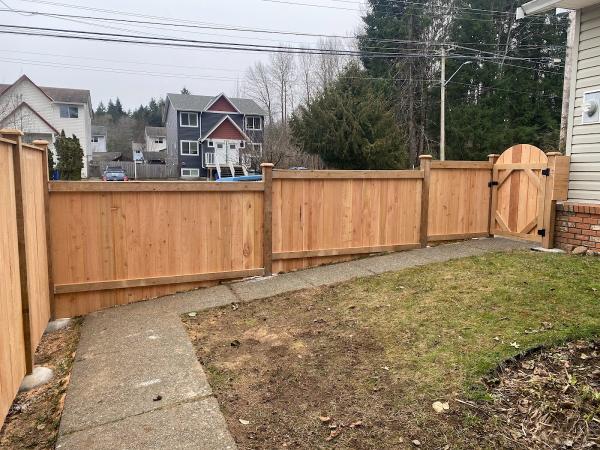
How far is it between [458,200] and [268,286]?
12.1 ft

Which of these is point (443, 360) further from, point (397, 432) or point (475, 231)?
point (475, 231)

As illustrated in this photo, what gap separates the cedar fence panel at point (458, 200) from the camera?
23.3 feet

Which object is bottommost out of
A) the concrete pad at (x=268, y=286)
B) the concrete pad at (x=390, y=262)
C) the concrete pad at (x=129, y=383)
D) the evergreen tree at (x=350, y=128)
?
the concrete pad at (x=129, y=383)

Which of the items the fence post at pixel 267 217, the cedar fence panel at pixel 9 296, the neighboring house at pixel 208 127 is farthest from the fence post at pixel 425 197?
the neighboring house at pixel 208 127

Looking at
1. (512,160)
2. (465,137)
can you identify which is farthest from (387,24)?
(512,160)

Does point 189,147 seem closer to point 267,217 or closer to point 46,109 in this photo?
point 46,109

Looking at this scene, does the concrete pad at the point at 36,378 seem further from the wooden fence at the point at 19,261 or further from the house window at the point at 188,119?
the house window at the point at 188,119

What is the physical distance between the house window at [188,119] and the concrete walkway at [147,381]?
116 ft

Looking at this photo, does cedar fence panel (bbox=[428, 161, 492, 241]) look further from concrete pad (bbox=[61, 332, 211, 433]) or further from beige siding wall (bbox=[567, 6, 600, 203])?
concrete pad (bbox=[61, 332, 211, 433])

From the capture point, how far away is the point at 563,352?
3148 mm

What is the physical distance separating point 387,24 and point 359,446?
26927 millimetres

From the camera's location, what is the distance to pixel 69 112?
3344 centimetres

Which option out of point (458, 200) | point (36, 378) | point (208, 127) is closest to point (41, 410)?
point (36, 378)

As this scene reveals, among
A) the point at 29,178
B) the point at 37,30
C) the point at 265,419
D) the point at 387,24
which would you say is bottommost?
the point at 265,419
